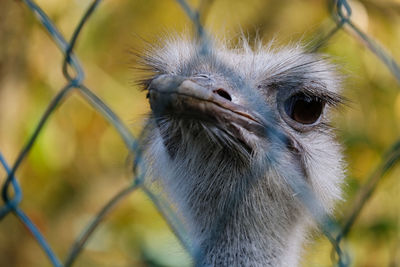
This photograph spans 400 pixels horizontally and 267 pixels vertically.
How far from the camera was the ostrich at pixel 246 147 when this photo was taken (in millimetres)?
1475

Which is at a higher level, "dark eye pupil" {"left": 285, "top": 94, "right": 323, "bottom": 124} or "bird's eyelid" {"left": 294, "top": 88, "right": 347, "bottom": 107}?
"bird's eyelid" {"left": 294, "top": 88, "right": 347, "bottom": 107}

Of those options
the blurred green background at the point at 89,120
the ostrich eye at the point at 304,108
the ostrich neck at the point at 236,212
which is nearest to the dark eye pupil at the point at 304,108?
the ostrich eye at the point at 304,108

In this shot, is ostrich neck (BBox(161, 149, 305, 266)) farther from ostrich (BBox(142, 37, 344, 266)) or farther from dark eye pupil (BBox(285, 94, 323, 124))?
dark eye pupil (BBox(285, 94, 323, 124))

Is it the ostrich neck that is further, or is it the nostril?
the ostrich neck

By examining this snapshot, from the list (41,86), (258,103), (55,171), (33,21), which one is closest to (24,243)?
(55,171)

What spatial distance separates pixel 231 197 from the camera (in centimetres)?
162

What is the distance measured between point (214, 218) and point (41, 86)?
2364 mm

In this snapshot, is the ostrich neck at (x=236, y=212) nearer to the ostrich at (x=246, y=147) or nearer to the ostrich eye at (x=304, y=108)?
the ostrich at (x=246, y=147)

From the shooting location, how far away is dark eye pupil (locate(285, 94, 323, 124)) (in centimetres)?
165

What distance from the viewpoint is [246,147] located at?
150cm

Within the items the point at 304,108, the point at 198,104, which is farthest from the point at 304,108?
the point at 198,104

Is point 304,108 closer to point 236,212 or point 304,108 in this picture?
point 304,108

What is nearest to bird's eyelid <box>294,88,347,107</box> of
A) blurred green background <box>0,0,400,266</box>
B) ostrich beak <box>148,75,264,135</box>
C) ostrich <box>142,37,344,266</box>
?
ostrich <box>142,37,344,266</box>

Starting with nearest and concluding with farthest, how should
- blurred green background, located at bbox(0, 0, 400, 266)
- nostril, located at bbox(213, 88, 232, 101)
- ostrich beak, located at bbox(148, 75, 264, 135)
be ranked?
ostrich beak, located at bbox(148, 75, 264, 135) < nostril, located at bbox(213, 88, 232, 101) < blurred green background, located at bbox(0, 0, 400, 266)
